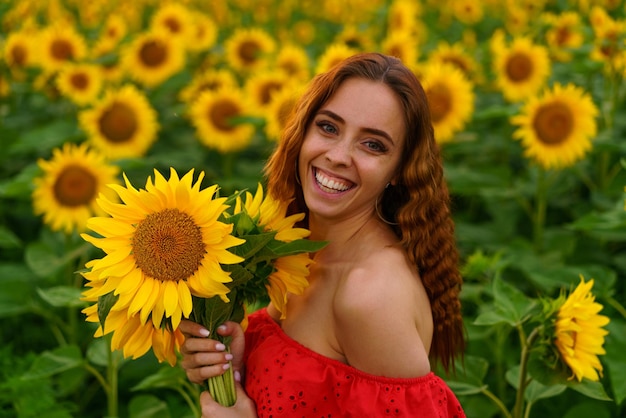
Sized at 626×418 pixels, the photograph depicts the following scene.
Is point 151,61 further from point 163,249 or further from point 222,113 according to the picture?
point 163,249

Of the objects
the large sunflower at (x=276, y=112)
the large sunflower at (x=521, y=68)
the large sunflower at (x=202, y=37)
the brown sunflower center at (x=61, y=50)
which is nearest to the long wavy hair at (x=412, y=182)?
the large sunflower at (x=276, y=112)

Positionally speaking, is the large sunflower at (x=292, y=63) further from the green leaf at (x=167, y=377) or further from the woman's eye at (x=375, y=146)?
the woman's eye at (x=375, y=146)

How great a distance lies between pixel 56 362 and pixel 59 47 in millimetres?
2055

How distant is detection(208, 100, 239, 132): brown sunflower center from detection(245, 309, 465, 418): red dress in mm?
1936

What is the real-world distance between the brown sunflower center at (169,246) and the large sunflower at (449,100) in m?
1.98

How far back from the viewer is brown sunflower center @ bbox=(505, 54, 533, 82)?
3.32m

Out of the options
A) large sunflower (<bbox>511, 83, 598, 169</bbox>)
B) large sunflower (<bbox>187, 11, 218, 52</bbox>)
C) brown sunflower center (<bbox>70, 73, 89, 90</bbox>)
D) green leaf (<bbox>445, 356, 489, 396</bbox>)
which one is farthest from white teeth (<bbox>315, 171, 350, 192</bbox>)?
large sunflower (<bbox>187, 11, 218, 52</bbox>)

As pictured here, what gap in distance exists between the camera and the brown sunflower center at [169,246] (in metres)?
1.20

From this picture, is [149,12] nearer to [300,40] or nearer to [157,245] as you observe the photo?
[300,40]

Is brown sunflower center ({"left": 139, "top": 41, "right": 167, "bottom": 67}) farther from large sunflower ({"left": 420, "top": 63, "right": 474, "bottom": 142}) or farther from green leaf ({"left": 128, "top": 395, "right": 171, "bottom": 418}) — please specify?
green leaf ({"left": 128, "top": 395, "right": 171, "bottom": 418})

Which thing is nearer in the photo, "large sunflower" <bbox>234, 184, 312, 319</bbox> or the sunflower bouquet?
the sunflower bouquet

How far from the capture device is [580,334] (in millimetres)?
1510

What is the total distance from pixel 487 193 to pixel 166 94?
5.78ft

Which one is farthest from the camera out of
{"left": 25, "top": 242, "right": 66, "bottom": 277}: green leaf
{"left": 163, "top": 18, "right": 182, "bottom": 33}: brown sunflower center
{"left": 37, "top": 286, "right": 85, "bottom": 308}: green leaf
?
{"left": 163, "top": 18, "right": 182, "bottom": 33}: brown sunflower center
